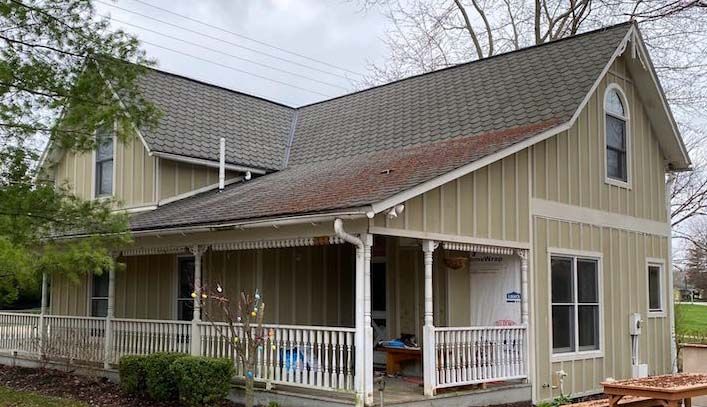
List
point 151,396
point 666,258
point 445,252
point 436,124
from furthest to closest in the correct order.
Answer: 1. point 666,258
2. point 436,124
3. point 445,252
4. point 151,396

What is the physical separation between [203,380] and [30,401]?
10.2 feet

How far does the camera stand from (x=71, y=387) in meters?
12.8

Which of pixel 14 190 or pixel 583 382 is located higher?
pixel 14 190

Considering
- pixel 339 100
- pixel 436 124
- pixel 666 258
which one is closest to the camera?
pixel 436 124

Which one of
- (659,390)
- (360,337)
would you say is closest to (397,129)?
(360,337)

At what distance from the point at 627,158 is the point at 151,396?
969cm

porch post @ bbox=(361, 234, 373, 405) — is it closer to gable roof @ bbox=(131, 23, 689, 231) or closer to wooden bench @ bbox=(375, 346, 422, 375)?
gable roof @ bbox=(131, 23, 689, 231)

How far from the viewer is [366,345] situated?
31.2ft

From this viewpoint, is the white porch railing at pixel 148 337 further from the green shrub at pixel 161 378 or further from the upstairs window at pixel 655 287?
the upstairs window at pixel 655 287

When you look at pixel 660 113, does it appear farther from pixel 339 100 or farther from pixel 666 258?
pixel 339 100

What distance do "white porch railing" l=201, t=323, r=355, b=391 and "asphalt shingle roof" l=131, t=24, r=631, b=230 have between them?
5.48ft

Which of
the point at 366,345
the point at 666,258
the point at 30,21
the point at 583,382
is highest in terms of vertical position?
the point at 30,21

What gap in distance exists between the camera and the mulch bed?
11266 millimetres

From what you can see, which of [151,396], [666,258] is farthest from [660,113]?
[151,396]
